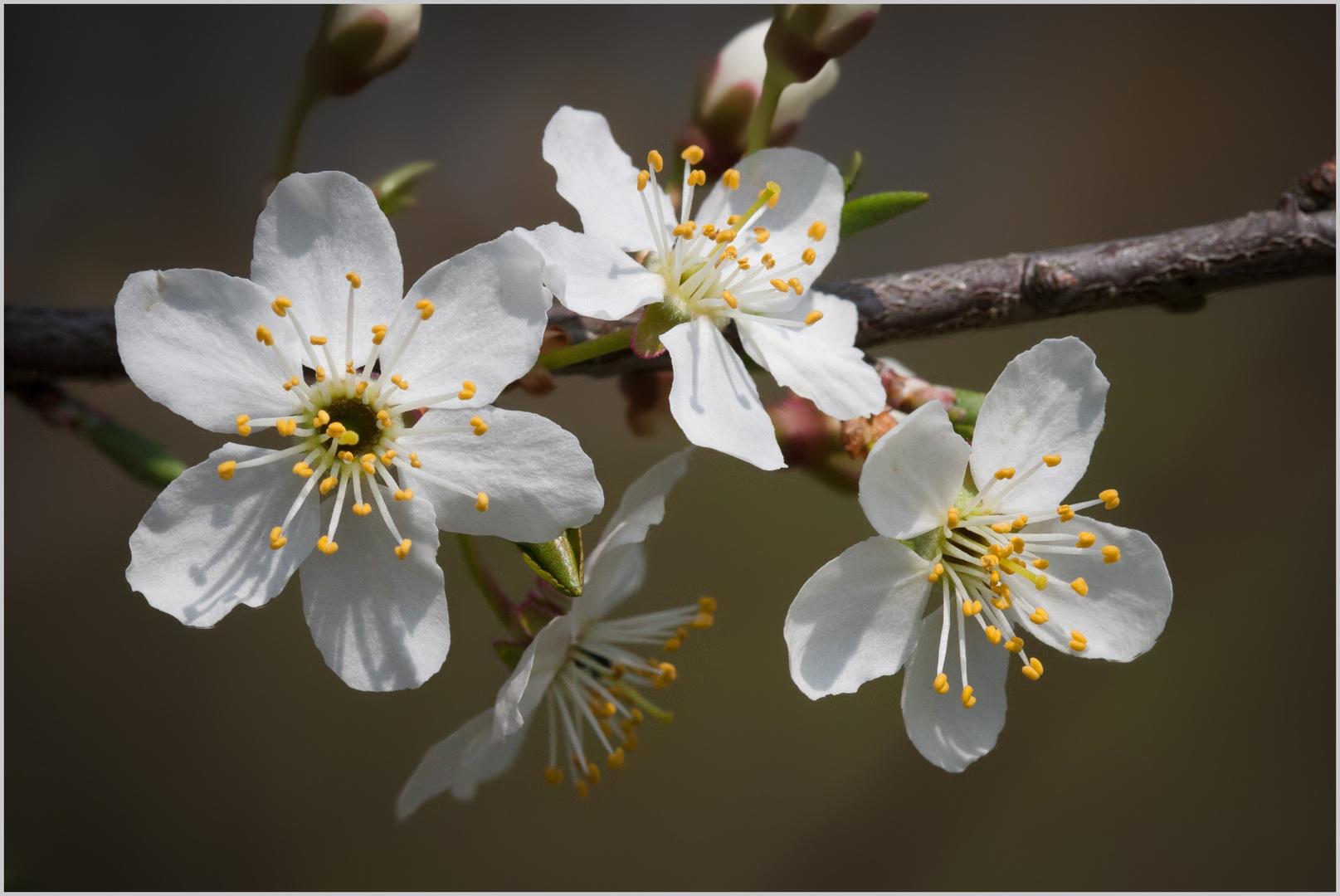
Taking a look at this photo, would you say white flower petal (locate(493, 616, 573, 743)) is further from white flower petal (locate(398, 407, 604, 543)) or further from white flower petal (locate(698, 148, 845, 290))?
white flower petal (locate(698, 148, 845, 290))

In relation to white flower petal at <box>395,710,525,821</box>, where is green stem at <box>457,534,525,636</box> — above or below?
above

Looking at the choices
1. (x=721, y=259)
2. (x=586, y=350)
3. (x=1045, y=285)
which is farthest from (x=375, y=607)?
(x=1045, y=285)

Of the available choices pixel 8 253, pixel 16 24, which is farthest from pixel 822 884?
pixel 16 24

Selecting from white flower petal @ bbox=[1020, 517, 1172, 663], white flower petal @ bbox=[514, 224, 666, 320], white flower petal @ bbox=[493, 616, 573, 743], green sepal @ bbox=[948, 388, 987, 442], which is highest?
white flower petal @ bbox=[514, 224, 666, 320]

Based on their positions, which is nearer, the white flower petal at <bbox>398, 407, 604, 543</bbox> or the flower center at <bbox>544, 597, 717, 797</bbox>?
the white flower petal at <bbox>398, 407, 604, 543</bbox>

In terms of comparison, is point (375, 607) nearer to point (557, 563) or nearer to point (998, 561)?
point (557, 563)

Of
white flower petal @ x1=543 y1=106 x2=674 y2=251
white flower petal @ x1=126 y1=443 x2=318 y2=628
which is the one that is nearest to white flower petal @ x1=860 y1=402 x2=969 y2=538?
white flower petal @ x1=543 y1=106 x2=674 y2=251

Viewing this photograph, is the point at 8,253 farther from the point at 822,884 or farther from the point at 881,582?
the point at 822,884

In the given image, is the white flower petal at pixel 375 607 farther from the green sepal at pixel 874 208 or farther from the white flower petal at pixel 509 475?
the green sepal at pixel 874 208
